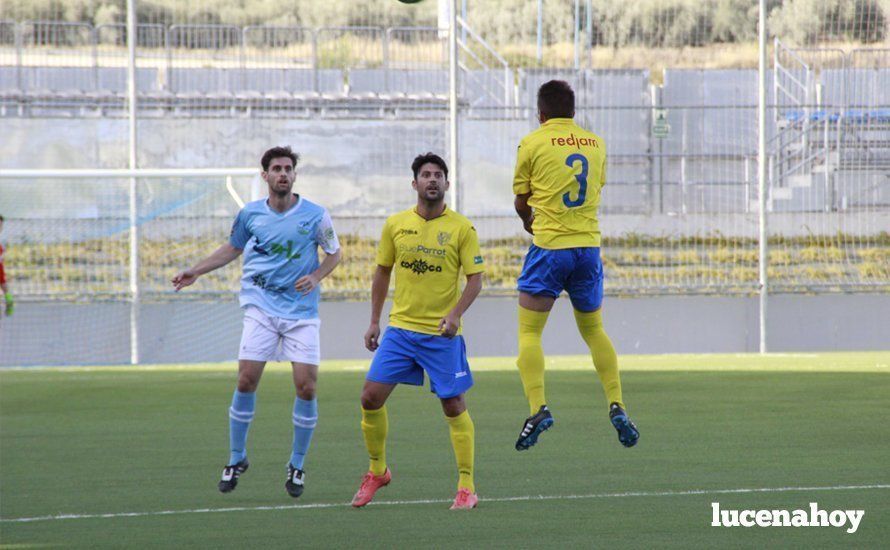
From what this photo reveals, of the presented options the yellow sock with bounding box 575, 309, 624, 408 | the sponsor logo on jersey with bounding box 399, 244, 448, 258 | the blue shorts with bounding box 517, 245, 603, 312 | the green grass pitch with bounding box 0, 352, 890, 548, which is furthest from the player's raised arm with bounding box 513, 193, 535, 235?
the green grass pitch with bounding box 0, 352, 890, 548

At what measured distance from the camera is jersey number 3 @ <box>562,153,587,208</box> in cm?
862

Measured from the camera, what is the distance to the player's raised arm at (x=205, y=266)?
28.8 feet

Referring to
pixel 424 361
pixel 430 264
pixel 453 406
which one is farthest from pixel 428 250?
pixel 453 406

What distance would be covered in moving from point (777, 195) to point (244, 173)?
759 centimetres

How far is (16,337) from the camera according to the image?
1906 centimetres

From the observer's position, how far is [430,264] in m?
7.92

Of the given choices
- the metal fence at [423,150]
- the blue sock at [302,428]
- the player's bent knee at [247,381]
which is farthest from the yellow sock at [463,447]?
the metal fence at [423,150]

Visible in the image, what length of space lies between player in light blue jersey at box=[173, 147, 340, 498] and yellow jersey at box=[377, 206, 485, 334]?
0.90m

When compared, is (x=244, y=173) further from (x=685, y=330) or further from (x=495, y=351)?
(x=685, y=330)

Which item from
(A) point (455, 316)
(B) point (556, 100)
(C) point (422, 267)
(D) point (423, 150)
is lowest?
(A) point (455, 316)

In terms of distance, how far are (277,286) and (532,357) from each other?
1616mm

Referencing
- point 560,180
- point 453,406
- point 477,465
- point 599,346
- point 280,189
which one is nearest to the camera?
point 453,406

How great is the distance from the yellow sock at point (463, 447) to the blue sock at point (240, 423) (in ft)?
4.63

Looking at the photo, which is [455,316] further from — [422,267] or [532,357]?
[532,357]
